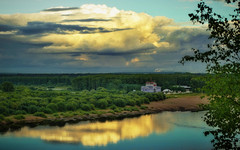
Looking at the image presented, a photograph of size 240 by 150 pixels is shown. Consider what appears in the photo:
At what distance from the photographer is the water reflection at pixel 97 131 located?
3241cm

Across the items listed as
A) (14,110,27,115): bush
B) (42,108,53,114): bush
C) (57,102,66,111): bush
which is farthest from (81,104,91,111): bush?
(14,110,27,115): bush

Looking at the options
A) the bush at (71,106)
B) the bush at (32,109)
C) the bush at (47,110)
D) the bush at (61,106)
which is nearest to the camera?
the bush at (32,109)

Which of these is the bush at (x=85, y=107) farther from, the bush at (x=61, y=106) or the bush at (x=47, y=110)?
the bush at (x=47, y=110)

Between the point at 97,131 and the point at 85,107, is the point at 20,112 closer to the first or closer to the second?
the point at 85,107

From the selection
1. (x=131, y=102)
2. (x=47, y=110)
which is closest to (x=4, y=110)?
(x=47, y=110)

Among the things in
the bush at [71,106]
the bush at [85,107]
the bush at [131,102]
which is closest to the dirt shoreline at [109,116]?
the bush at [131,102]

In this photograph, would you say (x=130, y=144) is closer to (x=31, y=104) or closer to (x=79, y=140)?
(x=79, y=140)

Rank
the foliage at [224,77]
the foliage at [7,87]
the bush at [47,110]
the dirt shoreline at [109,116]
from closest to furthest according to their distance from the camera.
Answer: the foliage at [224,77] → the dirt shoreline at [109,116] → the bush at [47,110] → the foliage at [7,87]

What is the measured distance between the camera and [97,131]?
120 ft

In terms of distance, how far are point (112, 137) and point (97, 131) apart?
3532mm

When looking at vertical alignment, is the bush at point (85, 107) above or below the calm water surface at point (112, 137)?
above

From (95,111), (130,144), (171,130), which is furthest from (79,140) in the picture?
(95,111)

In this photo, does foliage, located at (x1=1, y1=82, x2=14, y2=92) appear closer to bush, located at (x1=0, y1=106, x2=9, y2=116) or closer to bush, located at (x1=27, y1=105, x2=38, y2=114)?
bush, located at (x1=27, y1=105, x2=38, y2=114)

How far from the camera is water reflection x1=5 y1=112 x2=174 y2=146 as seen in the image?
106 ft
